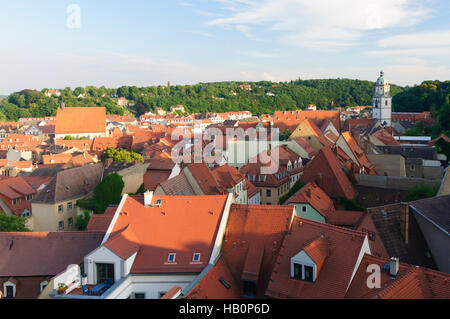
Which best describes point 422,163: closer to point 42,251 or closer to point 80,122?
point 42,251

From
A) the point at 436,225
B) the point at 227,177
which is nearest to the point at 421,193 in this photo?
the point at 436,225

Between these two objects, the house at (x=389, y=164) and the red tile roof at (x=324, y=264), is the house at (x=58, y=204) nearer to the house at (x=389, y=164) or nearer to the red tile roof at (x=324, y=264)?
the red tile roof at (x=324, y=264)

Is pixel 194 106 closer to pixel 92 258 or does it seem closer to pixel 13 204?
pixel 13 204

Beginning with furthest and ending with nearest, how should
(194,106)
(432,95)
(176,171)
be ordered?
(194,106), (432,95), (176,171)

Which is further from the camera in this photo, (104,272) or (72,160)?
(72,160)

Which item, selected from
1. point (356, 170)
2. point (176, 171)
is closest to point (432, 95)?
point (356, 170)

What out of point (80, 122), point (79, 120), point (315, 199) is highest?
point (79, 120)

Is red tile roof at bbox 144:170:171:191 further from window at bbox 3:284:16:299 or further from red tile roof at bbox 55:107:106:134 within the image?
red tile roof at bbox 55:107:106:134

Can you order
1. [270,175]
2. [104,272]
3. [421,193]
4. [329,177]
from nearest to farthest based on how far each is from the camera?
1. [104,272]
2. [421,193]
3. [329,177]
4. [270,175]
